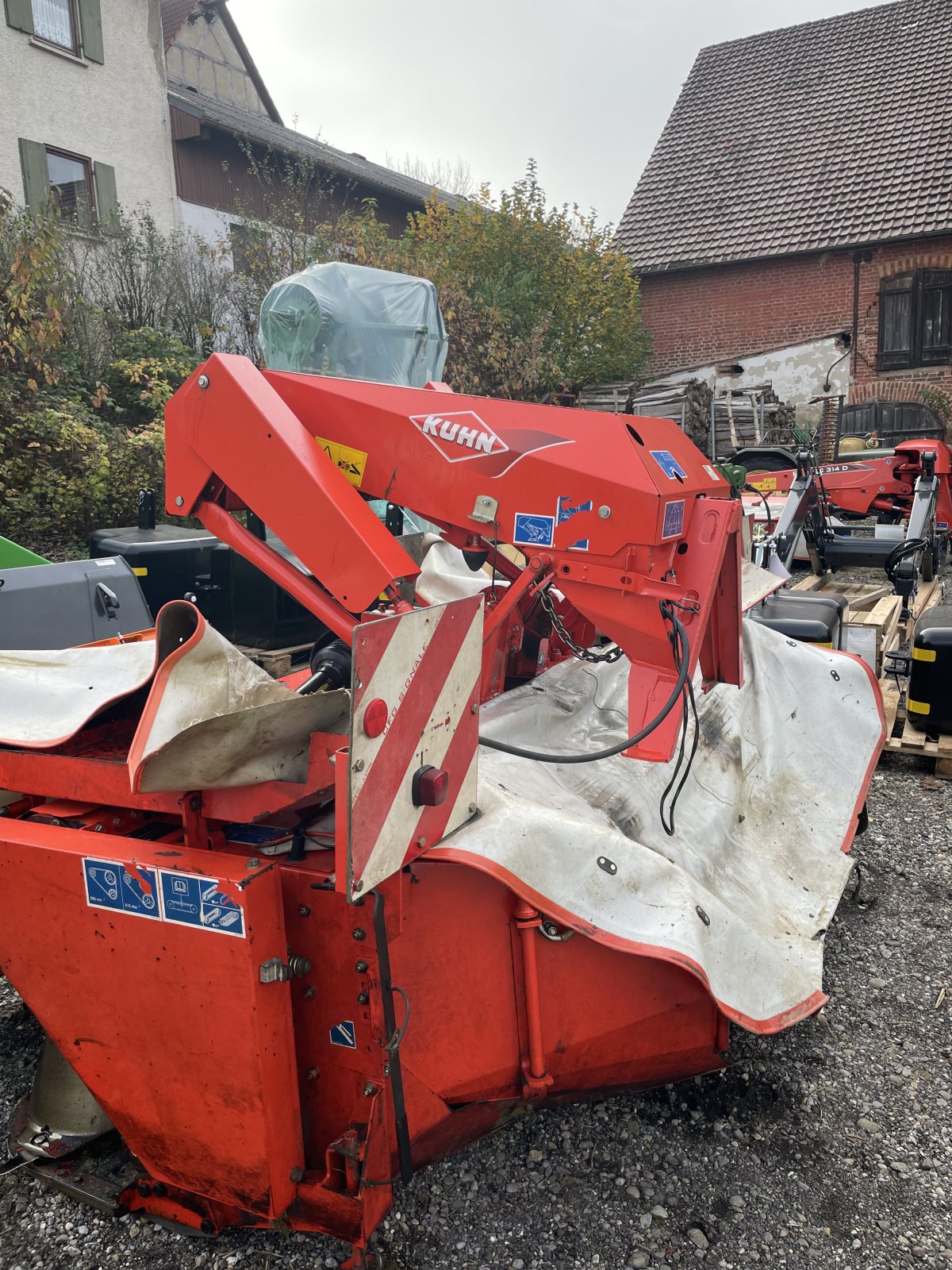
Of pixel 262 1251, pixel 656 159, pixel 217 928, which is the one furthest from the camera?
pixel 656 159

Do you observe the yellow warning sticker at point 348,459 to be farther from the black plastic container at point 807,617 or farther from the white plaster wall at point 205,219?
the white plaster wall at point 205,219

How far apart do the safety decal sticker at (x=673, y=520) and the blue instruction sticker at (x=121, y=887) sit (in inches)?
65.7

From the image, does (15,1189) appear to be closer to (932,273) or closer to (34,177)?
(34,177)

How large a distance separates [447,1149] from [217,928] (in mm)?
815

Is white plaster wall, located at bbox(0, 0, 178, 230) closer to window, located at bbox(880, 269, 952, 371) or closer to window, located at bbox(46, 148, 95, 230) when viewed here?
window, located at bbox(46, 148, 95, 230)

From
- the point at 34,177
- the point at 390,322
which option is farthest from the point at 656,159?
the point at 390,322

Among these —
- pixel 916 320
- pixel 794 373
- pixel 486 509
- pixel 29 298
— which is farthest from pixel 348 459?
pixel 916 320

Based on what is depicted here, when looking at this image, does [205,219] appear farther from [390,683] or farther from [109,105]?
[390,683]

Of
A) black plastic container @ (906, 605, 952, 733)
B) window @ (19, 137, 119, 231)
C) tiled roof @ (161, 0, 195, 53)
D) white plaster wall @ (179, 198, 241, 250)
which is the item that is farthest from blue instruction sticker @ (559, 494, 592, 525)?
tiled roof @ (161, 0, 195, 53)

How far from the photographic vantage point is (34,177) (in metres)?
13.1

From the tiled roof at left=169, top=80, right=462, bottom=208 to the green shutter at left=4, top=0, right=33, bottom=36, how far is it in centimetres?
295

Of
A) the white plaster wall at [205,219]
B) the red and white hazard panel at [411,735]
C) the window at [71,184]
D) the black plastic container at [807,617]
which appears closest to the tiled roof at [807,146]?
the white plaster wall at [205,219]

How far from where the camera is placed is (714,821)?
3.11m

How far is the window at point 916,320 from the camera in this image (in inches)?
605
